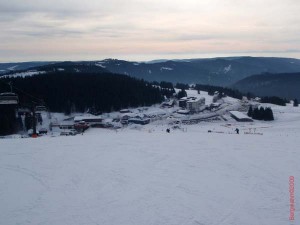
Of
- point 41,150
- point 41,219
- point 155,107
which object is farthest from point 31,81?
point 41,219

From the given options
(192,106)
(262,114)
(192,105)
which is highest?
(192,105)

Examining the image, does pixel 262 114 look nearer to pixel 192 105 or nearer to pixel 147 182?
pixel 192 105

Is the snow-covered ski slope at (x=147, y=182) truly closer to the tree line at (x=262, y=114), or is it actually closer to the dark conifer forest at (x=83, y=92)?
the tree line at (x=262, y=114)

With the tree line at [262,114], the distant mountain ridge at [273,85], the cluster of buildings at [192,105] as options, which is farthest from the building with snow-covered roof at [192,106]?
the distant mountain ridge at [273,85]

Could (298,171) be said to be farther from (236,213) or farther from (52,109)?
(52,109)

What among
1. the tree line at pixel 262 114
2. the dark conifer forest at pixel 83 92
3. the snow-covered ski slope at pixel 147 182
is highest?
the dark conifer forest at pixel 83 92

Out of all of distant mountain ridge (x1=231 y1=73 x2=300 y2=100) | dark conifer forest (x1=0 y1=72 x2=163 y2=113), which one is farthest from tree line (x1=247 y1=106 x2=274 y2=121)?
distant mountain ridge (x1=231 y1=73 x2=300 y2=100)

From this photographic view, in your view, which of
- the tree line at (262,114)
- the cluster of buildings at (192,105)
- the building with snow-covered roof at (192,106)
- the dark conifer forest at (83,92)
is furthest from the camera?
the cluster of buildings at (192,105)

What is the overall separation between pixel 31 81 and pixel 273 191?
56.5 m

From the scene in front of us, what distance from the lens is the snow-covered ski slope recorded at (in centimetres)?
1105

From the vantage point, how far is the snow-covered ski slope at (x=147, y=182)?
36.2 ft

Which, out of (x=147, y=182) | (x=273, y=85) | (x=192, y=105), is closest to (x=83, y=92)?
(x=192, y=105)

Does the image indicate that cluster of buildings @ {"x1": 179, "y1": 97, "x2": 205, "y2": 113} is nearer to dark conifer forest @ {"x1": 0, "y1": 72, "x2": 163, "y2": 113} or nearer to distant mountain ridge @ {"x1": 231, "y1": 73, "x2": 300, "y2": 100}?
dark conifer forest @ {"x1": 0, "y1": 72, "x2": 163, "y2": 113}

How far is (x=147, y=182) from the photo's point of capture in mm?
14102
